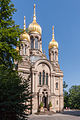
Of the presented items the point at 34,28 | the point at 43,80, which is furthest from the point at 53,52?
the point at 43,80

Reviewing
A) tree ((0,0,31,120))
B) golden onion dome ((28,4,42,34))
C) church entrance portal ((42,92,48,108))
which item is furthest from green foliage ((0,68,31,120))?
golden onion dome ((28,4,42,34))

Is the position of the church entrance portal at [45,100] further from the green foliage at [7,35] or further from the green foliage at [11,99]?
the green foliage at [11,99]

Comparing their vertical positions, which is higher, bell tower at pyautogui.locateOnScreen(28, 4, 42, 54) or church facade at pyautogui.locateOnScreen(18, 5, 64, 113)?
bell tower at pyautogui.locateOnScreen(28, 4, 42, 54)

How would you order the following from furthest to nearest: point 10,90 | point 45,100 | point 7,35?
point 45,100 < point 7,35 < point 10,90

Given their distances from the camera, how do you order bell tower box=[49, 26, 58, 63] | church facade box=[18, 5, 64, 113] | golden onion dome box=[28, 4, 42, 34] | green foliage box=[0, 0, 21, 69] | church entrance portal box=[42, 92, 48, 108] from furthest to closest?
golden onion dome box=[28, 4, 42, 34] < bell tower box=[49, 26, 58, 63] < church entrance portal box=[42, 92, 48, 108] < church facade box=[18, 5, 64, 113] < green foliage box=[0, 0, 21, 69]

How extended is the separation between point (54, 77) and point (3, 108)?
991 inches

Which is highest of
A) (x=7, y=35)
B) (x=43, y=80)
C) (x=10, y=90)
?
(x=7, y=35)

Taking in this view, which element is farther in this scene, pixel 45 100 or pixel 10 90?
pixel 45 100

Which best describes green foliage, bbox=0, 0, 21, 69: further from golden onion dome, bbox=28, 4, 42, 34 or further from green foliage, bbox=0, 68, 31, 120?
golden onion dome, bbox=28, 4, 42, 34

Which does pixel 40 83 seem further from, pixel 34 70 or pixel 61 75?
pixel 61 75

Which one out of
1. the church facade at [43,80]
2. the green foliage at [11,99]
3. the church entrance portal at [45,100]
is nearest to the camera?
the green foliage at [11,99]

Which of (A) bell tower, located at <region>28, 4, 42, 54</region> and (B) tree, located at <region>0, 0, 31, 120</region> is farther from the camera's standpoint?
(A) bell tower, located at <region>28, 4, 42, 54</region>

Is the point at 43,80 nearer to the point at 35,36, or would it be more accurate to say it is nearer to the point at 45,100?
the point at 45,100

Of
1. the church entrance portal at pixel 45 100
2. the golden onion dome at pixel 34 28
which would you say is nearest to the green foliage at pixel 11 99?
the church entrance portal at pixel 45 100
